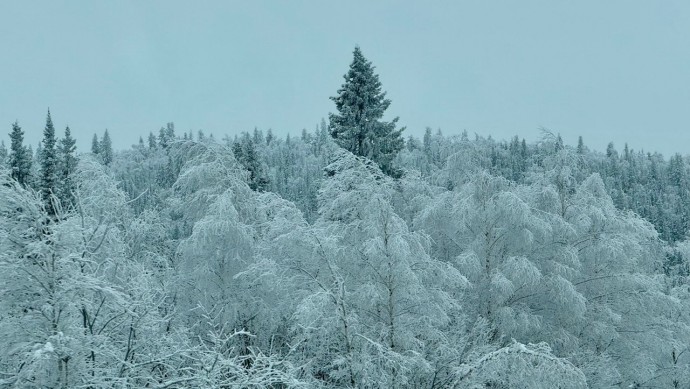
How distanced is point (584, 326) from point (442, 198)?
490 centimetres

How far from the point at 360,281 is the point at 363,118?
42.3 ft

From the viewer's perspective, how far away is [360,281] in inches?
445

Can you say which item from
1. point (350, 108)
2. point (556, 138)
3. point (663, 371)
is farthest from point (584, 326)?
point (350, 108)

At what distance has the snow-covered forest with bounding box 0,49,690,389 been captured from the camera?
6.09m

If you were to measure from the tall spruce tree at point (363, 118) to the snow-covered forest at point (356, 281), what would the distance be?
5.28m

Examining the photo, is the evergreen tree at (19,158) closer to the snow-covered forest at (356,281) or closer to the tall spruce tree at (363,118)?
the snow-covered forest at (356,281)

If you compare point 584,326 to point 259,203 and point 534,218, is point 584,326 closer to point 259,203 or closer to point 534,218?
A: point 534,218

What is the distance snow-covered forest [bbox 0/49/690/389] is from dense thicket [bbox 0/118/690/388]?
44mm

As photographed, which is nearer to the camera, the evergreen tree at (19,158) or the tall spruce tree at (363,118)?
the tall spruce tree at (363,118)

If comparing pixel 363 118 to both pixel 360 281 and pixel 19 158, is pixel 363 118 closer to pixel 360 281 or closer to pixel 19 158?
pixel 360 281

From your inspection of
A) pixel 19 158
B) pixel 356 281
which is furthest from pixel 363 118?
pixel 19 158

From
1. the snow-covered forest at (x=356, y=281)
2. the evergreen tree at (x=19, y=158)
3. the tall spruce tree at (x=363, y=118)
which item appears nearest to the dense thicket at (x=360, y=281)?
the snow-covered forest at (x=356, y=281)

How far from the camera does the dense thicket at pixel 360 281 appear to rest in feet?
20.0

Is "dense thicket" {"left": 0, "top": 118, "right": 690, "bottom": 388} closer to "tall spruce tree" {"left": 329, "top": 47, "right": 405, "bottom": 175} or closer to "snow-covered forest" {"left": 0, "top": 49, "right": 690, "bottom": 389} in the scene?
"snow-covered forest" {"left": 0, "top": 49, "right": 690, "bottom": 389}
